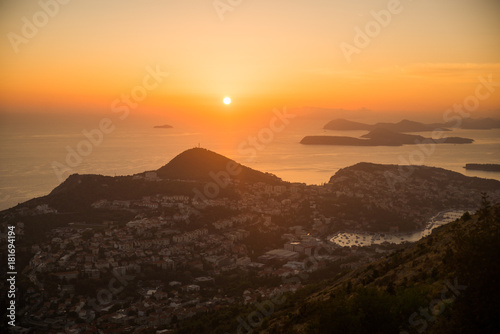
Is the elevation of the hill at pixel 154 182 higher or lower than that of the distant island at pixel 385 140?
lower

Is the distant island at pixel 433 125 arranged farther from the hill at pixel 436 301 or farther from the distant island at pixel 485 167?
the hill at pixel 436 301

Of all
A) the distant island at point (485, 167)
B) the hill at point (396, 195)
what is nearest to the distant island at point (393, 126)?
the distant island at point (485, 167)

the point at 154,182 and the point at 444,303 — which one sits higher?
the point at 444,303

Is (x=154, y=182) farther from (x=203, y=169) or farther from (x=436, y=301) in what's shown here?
(x=436, y=301)

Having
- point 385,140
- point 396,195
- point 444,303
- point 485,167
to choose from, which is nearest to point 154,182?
point 396,195

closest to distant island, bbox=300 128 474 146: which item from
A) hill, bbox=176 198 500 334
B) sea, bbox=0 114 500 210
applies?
sea, bbox=0 114 500 210

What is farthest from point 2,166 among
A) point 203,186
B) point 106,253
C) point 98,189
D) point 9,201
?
point 106,253

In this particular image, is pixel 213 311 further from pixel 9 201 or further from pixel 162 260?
pixel 9 201

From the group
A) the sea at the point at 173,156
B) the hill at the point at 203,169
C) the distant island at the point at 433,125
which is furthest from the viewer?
the distant island at the point at 433,125

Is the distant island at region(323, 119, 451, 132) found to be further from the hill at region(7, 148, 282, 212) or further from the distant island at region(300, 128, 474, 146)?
the hill at region(7, 148, 282, 212)

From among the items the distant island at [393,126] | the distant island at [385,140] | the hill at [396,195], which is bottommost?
the hill at [396,195]

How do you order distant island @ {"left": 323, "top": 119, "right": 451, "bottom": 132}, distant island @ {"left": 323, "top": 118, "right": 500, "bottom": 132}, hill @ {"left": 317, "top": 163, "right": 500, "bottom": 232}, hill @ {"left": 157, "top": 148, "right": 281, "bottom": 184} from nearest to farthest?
hill @ {"left": 317, "top": 163, "right": 500, "bottom": 232} → hill @ {"left": 157, "top": 148, "right": 281, "bottom": 184} → distant island @ {"left": 323, "top": 119, "right": 451, "bottom": 132} → distant island @ {"left": 323, "top": 118, "right": 500, "bottom": 132}
